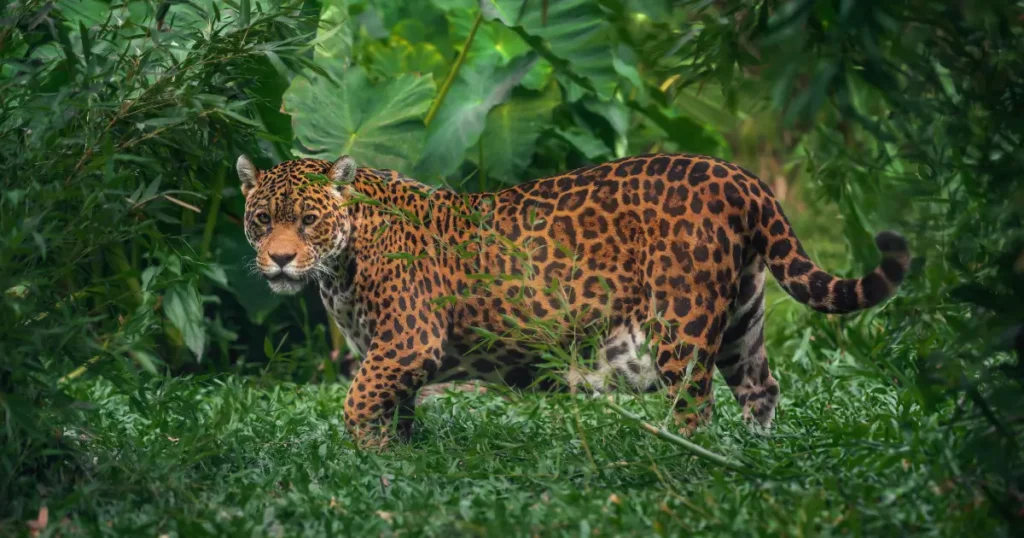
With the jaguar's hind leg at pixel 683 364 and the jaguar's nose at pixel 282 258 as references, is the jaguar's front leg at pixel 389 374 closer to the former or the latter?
the jaguar's nose at pixel 282 258

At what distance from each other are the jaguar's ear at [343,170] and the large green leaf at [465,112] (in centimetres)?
136

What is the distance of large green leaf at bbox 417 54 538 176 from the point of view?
639 cm

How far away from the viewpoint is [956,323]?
341 centimetres

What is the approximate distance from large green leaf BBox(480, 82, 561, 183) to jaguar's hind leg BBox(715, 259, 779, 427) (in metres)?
2.29

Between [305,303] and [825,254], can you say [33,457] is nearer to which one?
[305,303]

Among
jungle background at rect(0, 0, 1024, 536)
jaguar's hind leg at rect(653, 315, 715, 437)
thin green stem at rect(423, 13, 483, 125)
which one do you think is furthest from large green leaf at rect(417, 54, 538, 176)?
jaguar's hind leg at rect(653, 315, 715, 437)

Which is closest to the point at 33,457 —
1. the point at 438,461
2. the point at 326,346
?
the point at 438,461

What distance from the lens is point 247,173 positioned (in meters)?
4.91

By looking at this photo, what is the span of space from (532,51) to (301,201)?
2.18 metres

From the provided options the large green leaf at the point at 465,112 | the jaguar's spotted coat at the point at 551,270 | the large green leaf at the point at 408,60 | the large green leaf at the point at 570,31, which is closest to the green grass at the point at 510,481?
the jaguar's spotted coat at the point at 551,270

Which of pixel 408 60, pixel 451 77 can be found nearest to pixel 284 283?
pixel 451 77

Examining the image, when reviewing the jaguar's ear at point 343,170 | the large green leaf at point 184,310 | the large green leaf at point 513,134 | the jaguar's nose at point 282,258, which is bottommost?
the large green leaf at point 184,310

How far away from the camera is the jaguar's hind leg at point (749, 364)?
4.83 meters

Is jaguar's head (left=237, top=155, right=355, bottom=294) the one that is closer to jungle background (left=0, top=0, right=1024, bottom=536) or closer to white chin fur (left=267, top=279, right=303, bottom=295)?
white chin fur (left=267, top=279, right=303, bottom=295)
